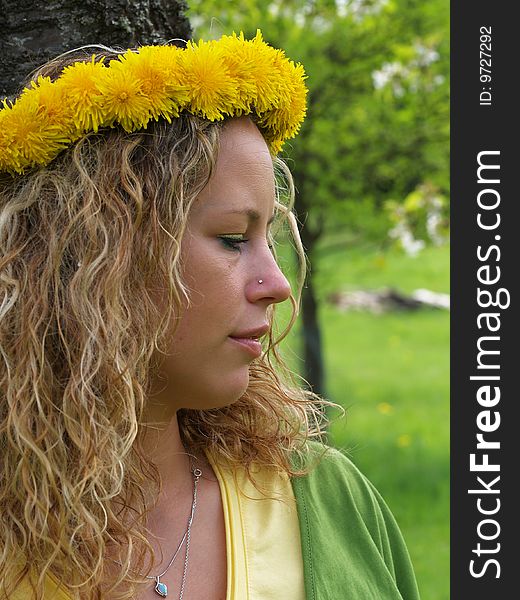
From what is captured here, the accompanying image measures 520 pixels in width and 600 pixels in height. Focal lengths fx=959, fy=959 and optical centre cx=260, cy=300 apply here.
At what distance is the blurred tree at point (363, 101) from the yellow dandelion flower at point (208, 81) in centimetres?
312

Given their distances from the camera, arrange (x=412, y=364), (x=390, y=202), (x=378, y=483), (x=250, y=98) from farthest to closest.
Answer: (x=412, y=364) < (x=378, y=483) < (x=390, y=202) < (x=250, y=98)

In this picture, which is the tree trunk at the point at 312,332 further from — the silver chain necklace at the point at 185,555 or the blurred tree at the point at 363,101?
the silver chain necklace at the point at 185,555

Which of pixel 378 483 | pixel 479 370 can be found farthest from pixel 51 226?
pixel 378 483

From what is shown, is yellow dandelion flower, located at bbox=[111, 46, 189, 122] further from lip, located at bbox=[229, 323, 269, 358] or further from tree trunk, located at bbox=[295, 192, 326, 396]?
tree trunk, located at bbox=[295, 192, 326, 396]

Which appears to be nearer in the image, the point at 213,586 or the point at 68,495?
the point at 68,495

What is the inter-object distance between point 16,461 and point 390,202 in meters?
4.11

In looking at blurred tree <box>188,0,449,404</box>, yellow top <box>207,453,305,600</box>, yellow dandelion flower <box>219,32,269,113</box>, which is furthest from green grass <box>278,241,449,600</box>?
yellow dandelion flower <box>219,32,269,113</box>

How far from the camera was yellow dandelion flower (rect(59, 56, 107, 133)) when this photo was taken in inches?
69.8

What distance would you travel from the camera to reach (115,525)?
181 cm

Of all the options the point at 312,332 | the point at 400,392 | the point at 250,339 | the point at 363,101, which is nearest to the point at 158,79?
the point at 250,339

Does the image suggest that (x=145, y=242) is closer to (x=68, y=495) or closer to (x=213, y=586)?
(x=68, y=495)

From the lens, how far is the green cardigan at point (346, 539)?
195 centimetres

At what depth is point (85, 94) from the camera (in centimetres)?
178

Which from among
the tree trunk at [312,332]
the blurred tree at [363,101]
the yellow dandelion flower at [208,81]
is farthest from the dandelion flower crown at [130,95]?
the tree trunk at [312,332]
